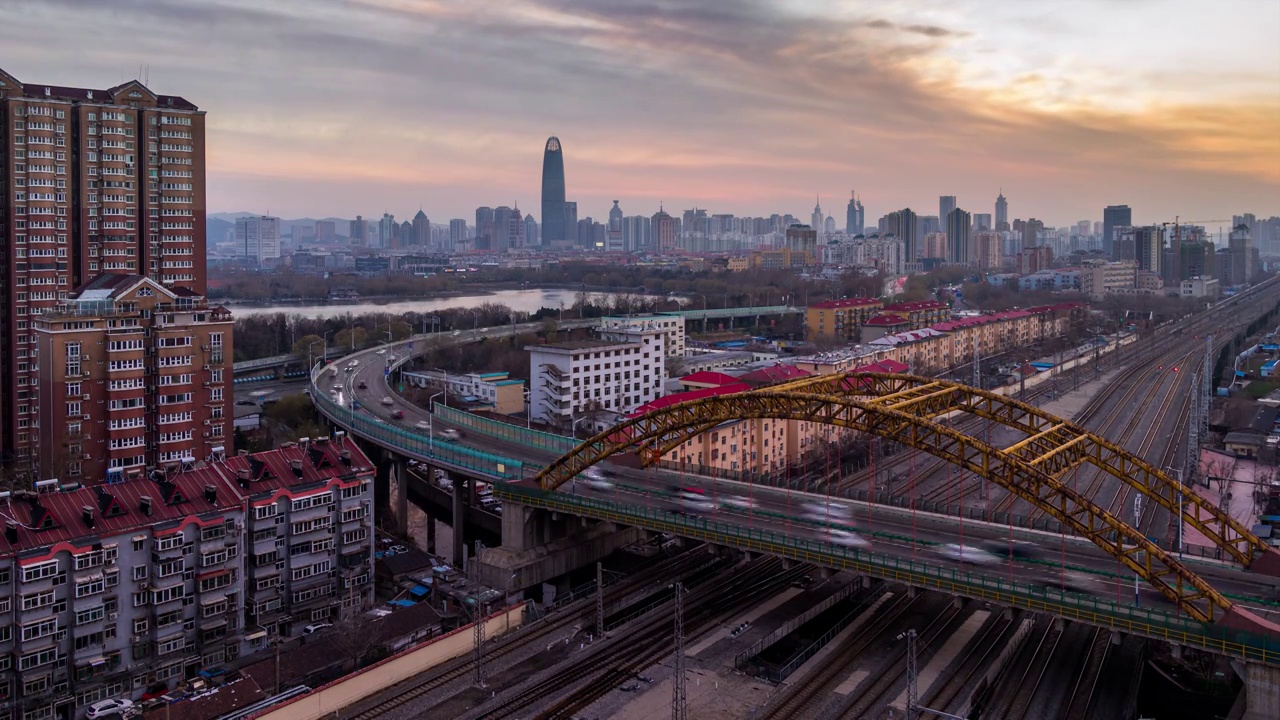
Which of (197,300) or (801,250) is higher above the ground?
(801,250)

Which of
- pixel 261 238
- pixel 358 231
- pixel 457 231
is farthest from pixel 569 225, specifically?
pixel 261 238

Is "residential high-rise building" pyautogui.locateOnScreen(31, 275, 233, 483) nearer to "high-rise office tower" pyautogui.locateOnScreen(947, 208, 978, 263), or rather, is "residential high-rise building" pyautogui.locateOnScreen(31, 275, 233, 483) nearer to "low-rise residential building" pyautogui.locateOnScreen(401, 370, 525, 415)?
"low-rise residential building" pyautogui.locateOnScreen(401, 370, 525, 415)

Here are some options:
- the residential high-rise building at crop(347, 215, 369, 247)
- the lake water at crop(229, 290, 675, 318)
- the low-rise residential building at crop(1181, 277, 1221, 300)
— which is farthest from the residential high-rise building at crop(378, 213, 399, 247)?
the low-rise residential building at crop(1181, 277, 1221, 300)

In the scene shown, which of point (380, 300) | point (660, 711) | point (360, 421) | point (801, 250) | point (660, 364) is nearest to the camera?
point (660, 711)

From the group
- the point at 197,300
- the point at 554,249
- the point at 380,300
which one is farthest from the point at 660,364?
the point at 554,249

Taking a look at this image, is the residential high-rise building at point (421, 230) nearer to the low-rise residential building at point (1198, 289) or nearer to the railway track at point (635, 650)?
the low-rise residential building at point (1198, 289)

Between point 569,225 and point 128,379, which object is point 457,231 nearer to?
point 569,225

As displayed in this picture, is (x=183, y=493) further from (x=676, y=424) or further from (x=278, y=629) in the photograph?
(x=676, y=424)
